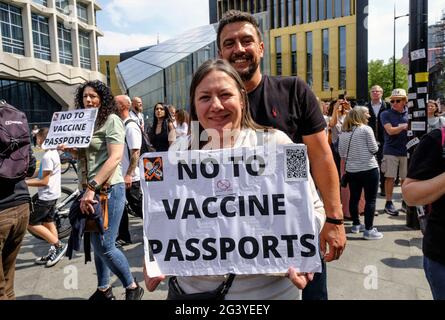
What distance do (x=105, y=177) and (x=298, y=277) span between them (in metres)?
1.88

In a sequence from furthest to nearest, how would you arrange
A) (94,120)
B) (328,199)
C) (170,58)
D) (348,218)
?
1. (170,58)
2. (348,218)
3. (94,120)
4. (328,199)

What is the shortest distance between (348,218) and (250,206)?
4489mm

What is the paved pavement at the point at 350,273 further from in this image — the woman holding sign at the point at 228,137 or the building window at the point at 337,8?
the building window at the point at 337,8

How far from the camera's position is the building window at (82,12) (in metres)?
39.8

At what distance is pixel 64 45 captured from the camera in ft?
122

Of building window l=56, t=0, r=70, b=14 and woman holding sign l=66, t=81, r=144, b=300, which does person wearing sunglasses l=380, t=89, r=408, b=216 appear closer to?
woman holding sign l=66, t=81, r=144, b=300

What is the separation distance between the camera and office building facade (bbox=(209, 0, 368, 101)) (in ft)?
124

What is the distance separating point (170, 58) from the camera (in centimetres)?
1828

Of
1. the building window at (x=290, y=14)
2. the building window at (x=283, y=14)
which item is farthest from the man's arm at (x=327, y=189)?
the building window at (x=283, y=14)

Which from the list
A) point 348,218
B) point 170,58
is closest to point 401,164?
point 348,218

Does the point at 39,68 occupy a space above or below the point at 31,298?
above

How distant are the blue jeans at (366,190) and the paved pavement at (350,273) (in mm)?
285

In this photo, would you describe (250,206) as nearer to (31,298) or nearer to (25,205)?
(25,205)

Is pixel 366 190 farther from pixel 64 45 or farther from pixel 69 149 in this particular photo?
pixel 64 45
